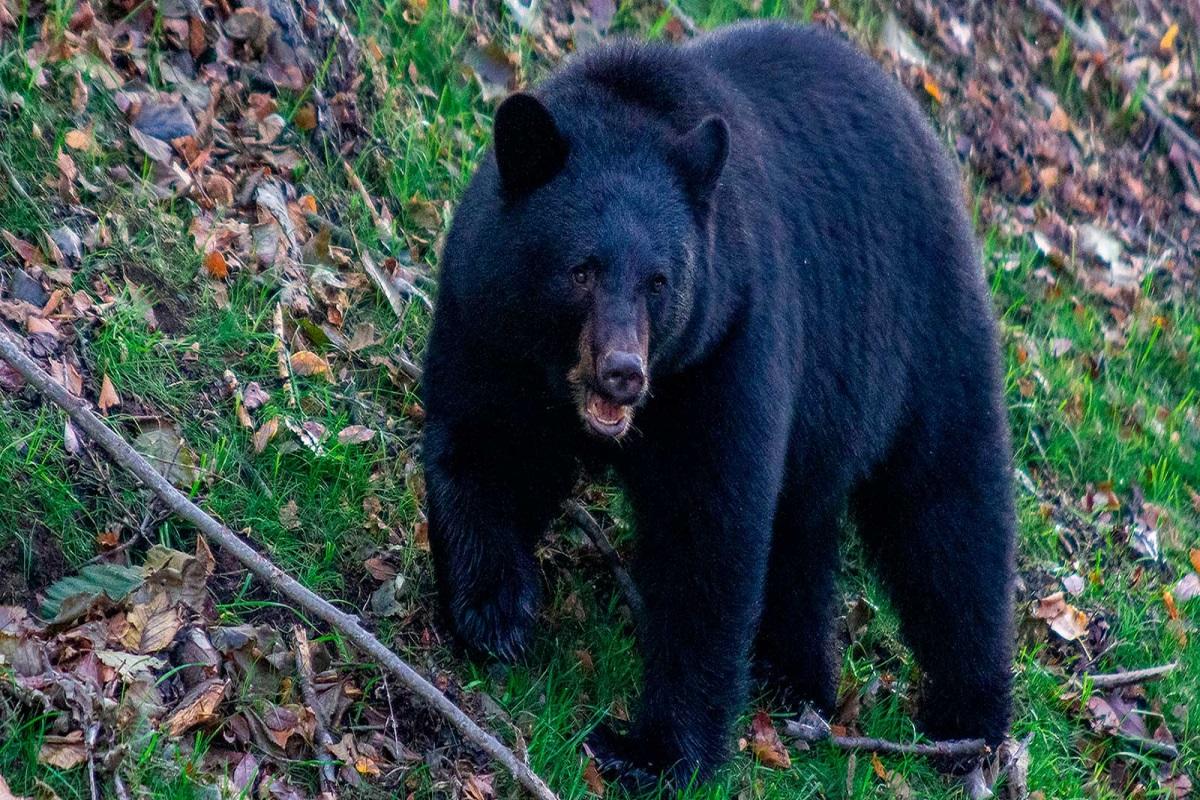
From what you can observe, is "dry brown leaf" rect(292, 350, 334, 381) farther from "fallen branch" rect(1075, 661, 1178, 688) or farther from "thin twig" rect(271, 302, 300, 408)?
"fallen branch" rect(1075, 661, 1178, 688)

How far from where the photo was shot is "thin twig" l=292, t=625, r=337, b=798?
14.9ft

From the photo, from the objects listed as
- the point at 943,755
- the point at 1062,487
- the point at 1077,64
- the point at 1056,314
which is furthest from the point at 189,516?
the point at 1077,64

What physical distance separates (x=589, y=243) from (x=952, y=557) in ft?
8.08

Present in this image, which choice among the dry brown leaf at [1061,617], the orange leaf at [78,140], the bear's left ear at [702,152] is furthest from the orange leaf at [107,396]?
the dry brown leaf at [1061,617]

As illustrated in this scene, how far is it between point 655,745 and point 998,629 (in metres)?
1.79

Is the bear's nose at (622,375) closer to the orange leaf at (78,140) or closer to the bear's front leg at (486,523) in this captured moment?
the bear's front leg at (486,523)

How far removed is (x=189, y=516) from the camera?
432 centimetres

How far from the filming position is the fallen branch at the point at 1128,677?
6863mm

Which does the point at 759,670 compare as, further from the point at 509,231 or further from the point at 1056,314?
the point at 1056,314

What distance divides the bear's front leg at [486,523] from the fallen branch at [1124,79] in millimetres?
7082

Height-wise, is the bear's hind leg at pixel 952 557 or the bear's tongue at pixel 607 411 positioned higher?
the bear's tongue at pixel 607 411

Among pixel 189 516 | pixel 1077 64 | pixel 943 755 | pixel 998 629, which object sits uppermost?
pixel 189 516

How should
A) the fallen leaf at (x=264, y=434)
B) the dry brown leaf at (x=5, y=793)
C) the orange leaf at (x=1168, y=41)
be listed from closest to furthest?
the dry brown leaf at (x=5, y=793), the fallen leaf at (x=264, y=434), the orange leaf at (x=1168, y=41)

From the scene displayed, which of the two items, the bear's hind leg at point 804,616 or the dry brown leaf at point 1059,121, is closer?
the bear's hind leg at point 804,616
